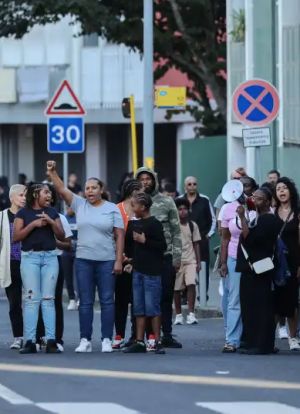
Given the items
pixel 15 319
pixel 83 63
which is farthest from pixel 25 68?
pixel 15 319

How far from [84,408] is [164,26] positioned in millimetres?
21215

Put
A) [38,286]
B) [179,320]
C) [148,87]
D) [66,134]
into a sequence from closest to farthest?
1. [38,286]
2. [179,320]
3. [66,134]
4. [148,87]

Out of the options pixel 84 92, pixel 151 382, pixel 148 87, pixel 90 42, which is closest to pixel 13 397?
pixel 151 382

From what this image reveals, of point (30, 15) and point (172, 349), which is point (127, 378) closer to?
point (172, 349)

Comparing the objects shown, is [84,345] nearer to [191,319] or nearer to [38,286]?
[38,286]

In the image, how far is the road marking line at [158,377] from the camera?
14391 millimetres

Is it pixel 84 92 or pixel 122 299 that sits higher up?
pixel 84 92

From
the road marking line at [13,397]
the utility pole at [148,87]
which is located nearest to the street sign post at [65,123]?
the utility pole at [148,87]

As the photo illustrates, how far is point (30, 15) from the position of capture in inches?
1257

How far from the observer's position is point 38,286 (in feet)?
57.7

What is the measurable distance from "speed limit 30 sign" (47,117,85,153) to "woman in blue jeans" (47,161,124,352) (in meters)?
8.86

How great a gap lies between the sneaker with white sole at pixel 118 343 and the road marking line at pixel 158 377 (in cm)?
216

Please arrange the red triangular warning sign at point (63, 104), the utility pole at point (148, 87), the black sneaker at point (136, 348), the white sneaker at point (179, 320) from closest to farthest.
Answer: the black sneaker at point (136, 348), the white sneaker at point (179, 320), the red triangular warning sign at point (63, 104), the utility pole at point (148, 87)

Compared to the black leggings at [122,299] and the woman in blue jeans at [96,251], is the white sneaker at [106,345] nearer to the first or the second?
the woman in blue jeans at [96,251]
